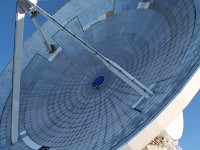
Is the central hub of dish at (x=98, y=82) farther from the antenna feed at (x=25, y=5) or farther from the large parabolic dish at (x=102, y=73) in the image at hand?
the antenna feed at (x=25, y=5)

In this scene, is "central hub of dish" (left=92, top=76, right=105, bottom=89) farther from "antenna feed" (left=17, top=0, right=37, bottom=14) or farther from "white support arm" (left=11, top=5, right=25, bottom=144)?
"antenna feed" (left=17, top=0, right=37, bottom=14)

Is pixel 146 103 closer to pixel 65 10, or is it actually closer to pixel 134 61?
pixel 134 61

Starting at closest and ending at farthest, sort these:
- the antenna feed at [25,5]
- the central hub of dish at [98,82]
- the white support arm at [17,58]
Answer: the white support arm at [17,58] → the antenna feed at [25,5] → the central hub of dish at [98,82]

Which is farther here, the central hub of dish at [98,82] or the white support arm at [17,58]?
the central hub of dish at [98,82]

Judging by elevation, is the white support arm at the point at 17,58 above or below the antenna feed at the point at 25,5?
below

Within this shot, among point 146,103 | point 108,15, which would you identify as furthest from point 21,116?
point 146,103

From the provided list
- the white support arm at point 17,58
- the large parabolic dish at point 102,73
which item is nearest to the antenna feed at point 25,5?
the white support arm at point 17,58

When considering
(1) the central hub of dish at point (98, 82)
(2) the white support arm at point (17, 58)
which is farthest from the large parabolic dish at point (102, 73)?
(2) the white support arm at point (17, 58)

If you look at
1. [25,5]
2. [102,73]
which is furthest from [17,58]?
[102,73]

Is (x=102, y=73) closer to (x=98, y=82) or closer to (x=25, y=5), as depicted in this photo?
(x=98, y=82)

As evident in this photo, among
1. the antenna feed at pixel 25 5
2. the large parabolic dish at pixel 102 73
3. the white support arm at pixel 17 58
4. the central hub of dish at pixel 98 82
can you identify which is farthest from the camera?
the central hub of dish at pixel 98 82
